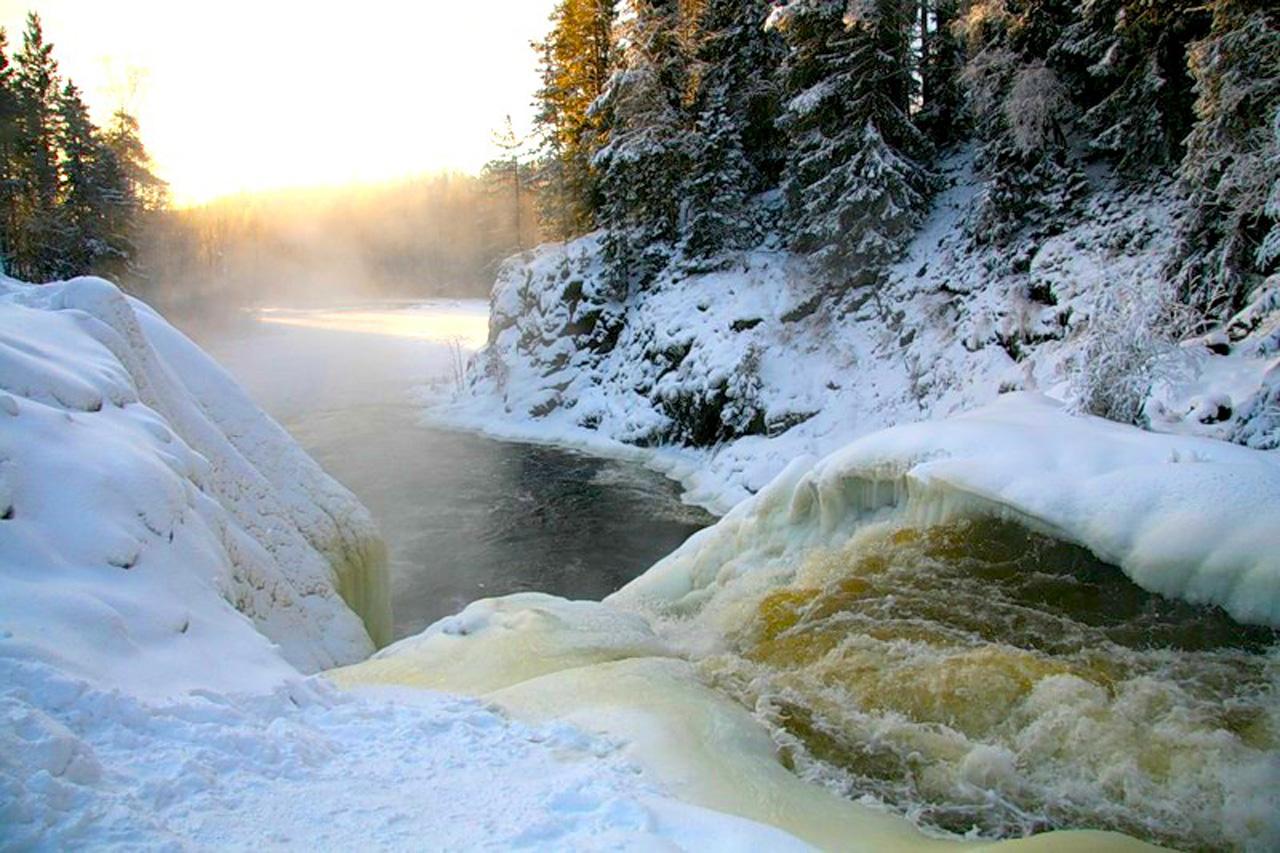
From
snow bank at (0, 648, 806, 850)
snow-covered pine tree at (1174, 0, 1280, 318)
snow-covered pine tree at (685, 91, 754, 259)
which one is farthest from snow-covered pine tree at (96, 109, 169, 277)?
snow-covered pine tree at (1174, 0, 1280, 318)

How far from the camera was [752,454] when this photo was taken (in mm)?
17016

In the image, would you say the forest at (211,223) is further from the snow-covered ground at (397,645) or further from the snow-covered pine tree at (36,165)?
the snow-covered ground at (397,645)

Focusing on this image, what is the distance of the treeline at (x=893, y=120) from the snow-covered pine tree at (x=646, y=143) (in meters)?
0.06

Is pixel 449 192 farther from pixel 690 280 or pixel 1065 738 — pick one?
pixel 1065 738

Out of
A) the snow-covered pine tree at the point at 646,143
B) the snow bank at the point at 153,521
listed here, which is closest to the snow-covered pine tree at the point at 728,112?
the snow-covered pine tree at the point at 646,143

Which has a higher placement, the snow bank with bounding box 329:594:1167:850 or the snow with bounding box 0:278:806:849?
the snow with bounding box 0:278:806:849

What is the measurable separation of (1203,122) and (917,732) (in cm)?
1063

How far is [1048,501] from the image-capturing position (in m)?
5.15

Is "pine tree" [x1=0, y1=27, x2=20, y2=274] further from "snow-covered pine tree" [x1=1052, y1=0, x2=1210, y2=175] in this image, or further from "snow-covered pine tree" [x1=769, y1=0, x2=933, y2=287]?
"snow-covered pine tree" [x1=1052, y1=0, x2=1210, y2=175]

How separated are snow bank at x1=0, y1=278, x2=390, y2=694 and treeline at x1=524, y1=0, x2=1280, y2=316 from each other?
37.1 feet

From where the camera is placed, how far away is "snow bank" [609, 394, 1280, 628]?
447cm

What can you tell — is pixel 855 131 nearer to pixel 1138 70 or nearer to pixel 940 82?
pixel 940 82

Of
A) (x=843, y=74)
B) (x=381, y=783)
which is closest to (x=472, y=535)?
(x=381, y=783)

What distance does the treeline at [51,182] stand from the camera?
28.9 meters
